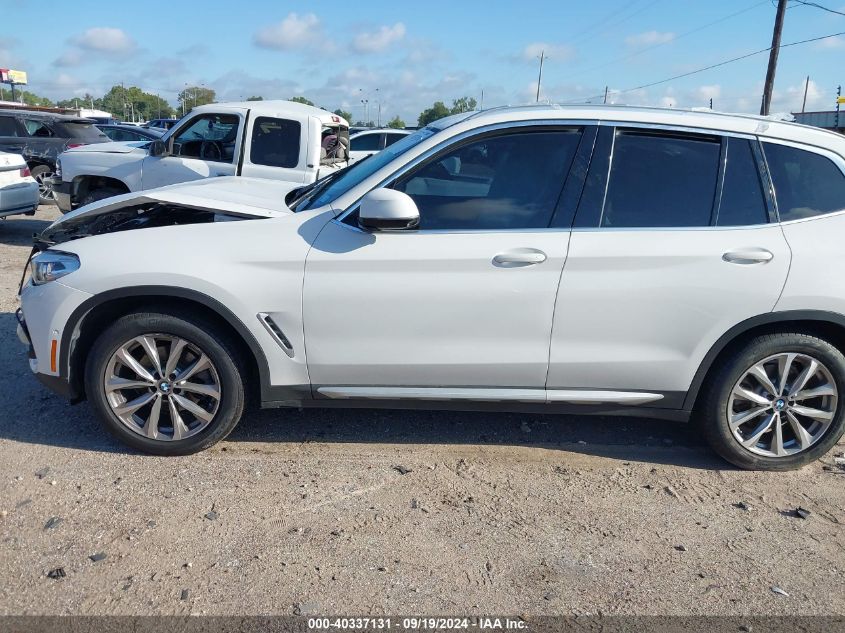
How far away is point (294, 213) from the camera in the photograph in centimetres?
365

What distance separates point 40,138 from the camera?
13.4m

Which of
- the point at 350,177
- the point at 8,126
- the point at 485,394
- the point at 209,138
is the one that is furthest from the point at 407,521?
the point at 8,126

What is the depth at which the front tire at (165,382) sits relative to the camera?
11.6ft

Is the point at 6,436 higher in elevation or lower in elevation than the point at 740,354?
lower

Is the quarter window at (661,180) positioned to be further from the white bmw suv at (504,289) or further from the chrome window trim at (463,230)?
the chrome window trim at (463,230)

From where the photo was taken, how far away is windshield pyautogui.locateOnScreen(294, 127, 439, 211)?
368 centimetres

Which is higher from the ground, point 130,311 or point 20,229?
point 130,311

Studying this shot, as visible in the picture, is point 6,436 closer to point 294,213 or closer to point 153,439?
point 153,439

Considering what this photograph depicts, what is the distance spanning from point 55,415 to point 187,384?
1.18 meters

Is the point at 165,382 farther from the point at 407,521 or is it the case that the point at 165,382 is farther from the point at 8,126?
the point at 8,126

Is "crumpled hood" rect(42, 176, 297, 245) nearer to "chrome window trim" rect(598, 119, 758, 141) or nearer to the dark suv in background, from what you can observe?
"chrome window trim" rect(598, 119, 758, 141)

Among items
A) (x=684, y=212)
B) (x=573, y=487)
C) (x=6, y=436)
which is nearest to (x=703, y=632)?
(x=573, y=487)

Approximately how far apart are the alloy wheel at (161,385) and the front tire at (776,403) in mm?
2747

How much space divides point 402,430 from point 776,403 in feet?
7.00
